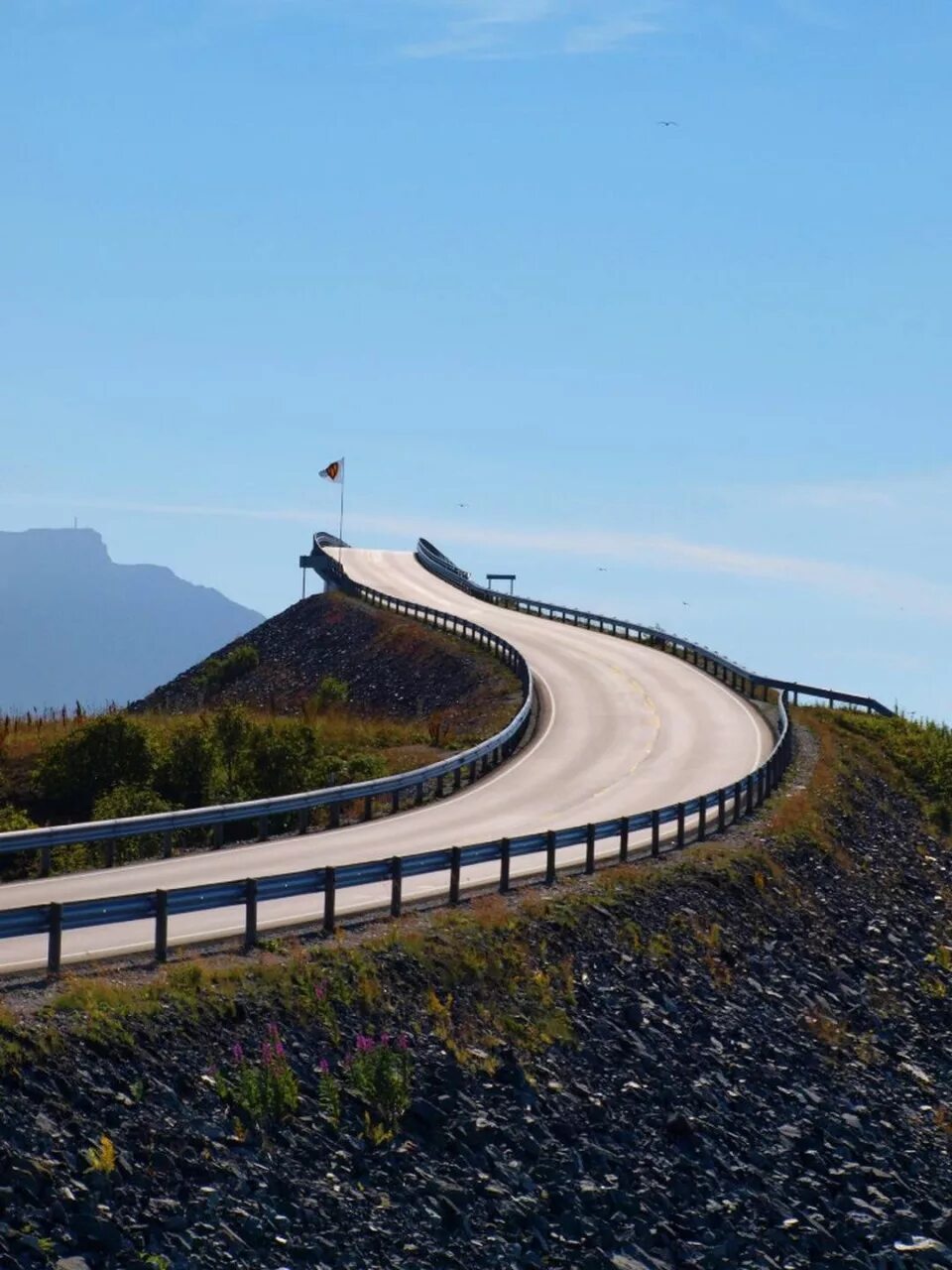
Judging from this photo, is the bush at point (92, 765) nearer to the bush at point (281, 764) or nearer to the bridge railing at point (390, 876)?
the bush at point (281, 764)

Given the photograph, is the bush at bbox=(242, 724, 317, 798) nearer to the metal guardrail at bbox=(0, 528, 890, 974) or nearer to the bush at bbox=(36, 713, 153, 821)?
the bush at bbox=(36, 713, 153, 821)

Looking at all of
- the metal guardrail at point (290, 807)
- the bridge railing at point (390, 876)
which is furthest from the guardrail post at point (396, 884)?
the metal guardrail at point (290, 807)

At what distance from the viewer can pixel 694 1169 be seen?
20438mm

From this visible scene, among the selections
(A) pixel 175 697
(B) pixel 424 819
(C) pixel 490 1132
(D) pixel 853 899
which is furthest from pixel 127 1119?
(A) pixel 175 697

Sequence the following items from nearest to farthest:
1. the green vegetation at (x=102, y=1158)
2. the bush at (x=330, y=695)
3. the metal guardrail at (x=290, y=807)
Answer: the green vegetation at (x=102, y=1158) < the metal guardrail at (x=290, y=807) < the bush at (x=330, y=695)

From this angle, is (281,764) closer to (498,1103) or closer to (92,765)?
(92,765)

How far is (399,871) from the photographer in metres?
23.9

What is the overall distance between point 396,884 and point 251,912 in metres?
3.13

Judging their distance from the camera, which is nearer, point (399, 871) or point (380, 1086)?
point (380, 1086)

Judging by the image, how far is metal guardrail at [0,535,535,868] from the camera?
25.3 meters

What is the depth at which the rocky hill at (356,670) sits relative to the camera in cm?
6000

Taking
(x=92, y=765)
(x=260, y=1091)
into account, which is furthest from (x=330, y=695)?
(x=260, y=1091)

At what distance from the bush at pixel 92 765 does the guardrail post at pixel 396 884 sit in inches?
668

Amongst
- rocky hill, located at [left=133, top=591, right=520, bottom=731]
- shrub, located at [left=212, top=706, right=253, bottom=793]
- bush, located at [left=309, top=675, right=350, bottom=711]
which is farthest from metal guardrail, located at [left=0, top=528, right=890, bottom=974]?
bush, located at [left=309, top=675, right=350, bottom=711]
